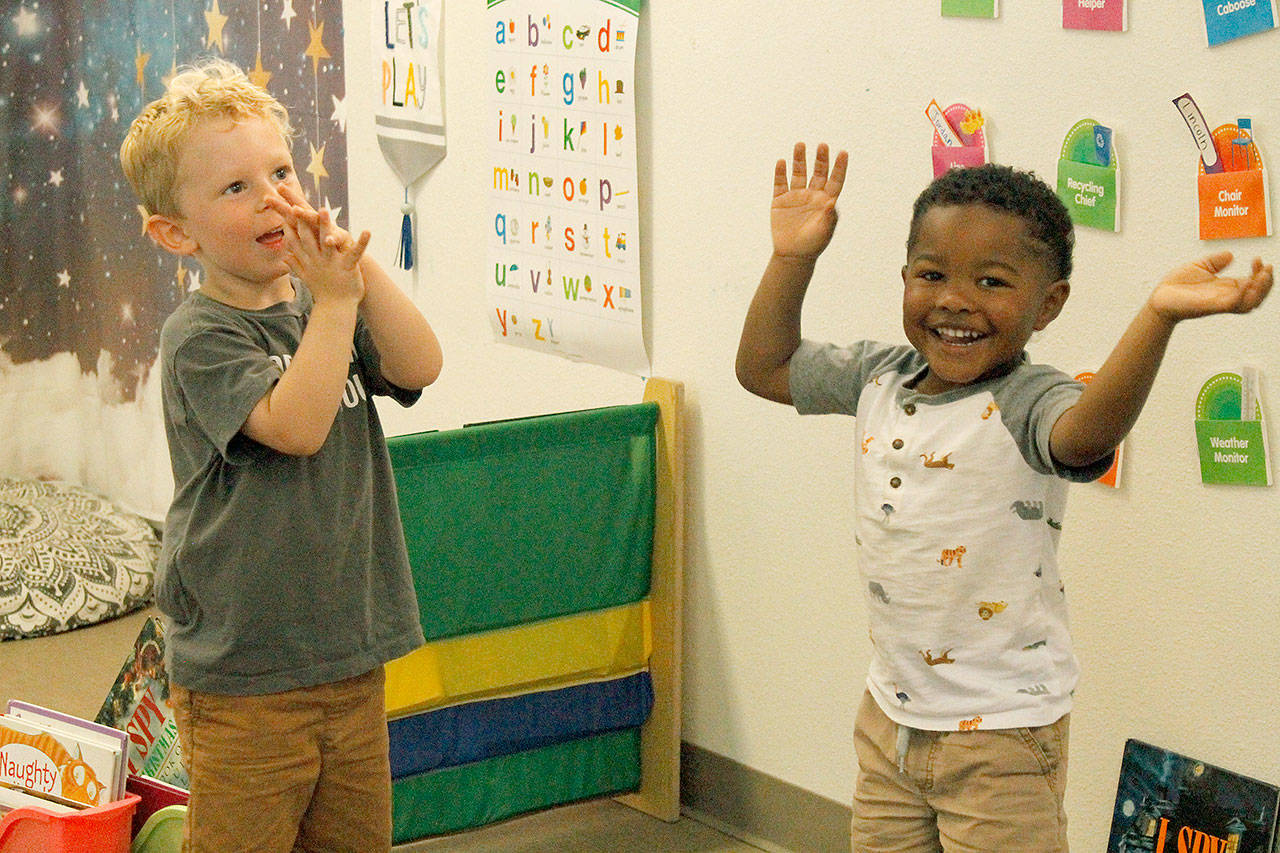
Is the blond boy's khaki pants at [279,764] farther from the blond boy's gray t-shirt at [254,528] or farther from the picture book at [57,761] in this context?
the picture book at [57,761]

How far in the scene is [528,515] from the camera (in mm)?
2250

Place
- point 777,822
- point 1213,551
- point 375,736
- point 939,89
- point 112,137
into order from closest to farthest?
1. point 375,736
2. point 1213,551
3. point 939,89
4. point 777,822
5. point 112,137

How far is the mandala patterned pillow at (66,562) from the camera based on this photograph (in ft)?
11.4

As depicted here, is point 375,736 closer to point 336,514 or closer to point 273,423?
point 336,514

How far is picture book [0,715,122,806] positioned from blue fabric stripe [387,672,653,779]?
0.41m

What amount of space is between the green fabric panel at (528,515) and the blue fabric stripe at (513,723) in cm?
13

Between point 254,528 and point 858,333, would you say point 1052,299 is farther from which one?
point 254,528

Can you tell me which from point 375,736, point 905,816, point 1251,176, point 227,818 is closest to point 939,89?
point 1251,176

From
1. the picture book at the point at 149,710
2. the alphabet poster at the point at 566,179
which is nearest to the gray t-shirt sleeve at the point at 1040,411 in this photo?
the alphabet poster at the point at 566,179

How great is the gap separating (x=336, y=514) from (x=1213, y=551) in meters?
1.05

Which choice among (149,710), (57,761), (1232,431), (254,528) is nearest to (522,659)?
(149,710)

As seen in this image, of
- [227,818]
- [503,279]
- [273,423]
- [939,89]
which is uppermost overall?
[939,89]

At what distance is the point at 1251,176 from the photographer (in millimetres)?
1636

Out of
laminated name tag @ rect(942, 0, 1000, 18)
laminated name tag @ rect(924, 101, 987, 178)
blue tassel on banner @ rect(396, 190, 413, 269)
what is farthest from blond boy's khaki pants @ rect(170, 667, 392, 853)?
blue tassel on banner @ rect(396, 190, 413, 269)
